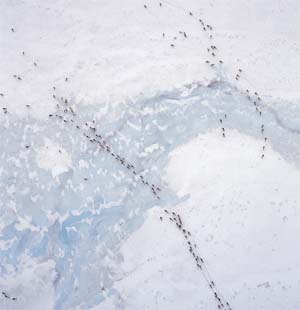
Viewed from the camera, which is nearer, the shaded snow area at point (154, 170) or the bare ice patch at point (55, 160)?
the shaded snow area at point (154, 170)

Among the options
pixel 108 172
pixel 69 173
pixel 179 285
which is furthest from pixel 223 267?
pixel 69 173

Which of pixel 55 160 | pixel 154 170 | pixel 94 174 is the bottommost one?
pixel 94 174

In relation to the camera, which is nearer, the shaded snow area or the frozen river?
the shaded snow area

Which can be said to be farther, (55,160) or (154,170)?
(55,160)

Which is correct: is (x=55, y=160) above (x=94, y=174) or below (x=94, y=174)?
above

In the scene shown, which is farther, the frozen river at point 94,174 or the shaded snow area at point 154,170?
the frozen river at point 94,174

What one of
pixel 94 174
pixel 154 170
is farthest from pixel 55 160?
pixel 154 170

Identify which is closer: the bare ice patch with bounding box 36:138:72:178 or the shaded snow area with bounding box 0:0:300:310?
the shaded snow area with bounding box 0:0:300:310

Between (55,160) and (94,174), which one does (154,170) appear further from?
(55,160)
